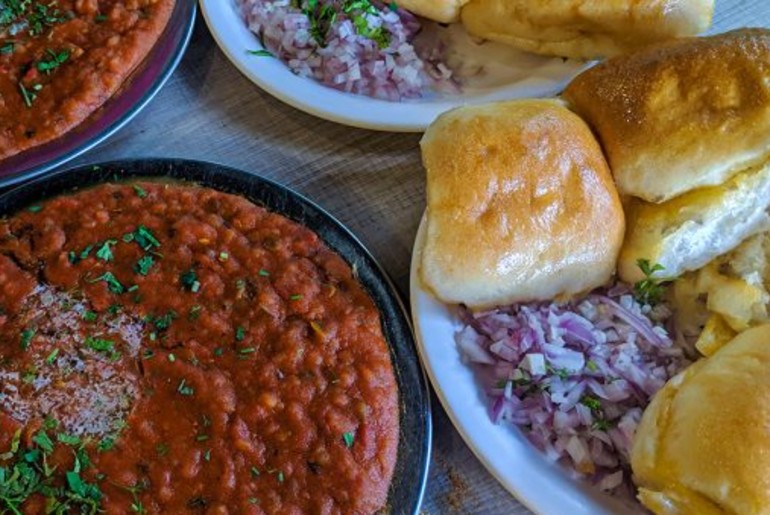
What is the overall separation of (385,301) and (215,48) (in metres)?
1.32

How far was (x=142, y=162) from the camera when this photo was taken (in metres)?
2.58

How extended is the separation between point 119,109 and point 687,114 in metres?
1.73

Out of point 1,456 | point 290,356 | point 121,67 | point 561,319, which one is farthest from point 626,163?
point 1,456

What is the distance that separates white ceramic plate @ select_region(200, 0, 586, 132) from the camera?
2695 mm

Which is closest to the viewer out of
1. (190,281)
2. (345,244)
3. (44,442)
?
(44,442)

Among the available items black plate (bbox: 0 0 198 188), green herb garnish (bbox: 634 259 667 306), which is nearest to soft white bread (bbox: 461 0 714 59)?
green herb garnish (bbox: 634 259 667 306)

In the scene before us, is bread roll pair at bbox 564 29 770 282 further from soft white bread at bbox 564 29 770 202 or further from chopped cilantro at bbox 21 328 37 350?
chopped cilantro at bbox 21 328 37 350

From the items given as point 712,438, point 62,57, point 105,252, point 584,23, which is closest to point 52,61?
point 62,57

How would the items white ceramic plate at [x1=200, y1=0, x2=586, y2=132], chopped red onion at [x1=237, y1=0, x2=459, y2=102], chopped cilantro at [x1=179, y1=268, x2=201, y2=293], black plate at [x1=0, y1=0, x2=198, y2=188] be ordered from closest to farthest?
chopped cilantro at [x1=179, y1=268, x2=201, y2=293] → black plate at [x1=0, y1=0, x2=198, y2=188] → white ceramic plate at [x1=200, y1=0, x2=586, y2=132] → chopped red onion at [x1=237, y1=0, x2=459, y2=102]

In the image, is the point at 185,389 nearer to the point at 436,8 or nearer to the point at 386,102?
the point at 386,102

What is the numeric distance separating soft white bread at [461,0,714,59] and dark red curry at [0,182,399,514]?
1.05 meters

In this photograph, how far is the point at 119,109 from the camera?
2.65 m

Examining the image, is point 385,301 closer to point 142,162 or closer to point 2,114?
point 142,162

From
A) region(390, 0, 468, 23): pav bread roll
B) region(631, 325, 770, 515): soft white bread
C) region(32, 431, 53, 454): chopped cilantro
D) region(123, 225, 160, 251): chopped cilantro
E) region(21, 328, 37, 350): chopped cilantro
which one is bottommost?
region(32, 431, 53, 454): chopped cilantro
